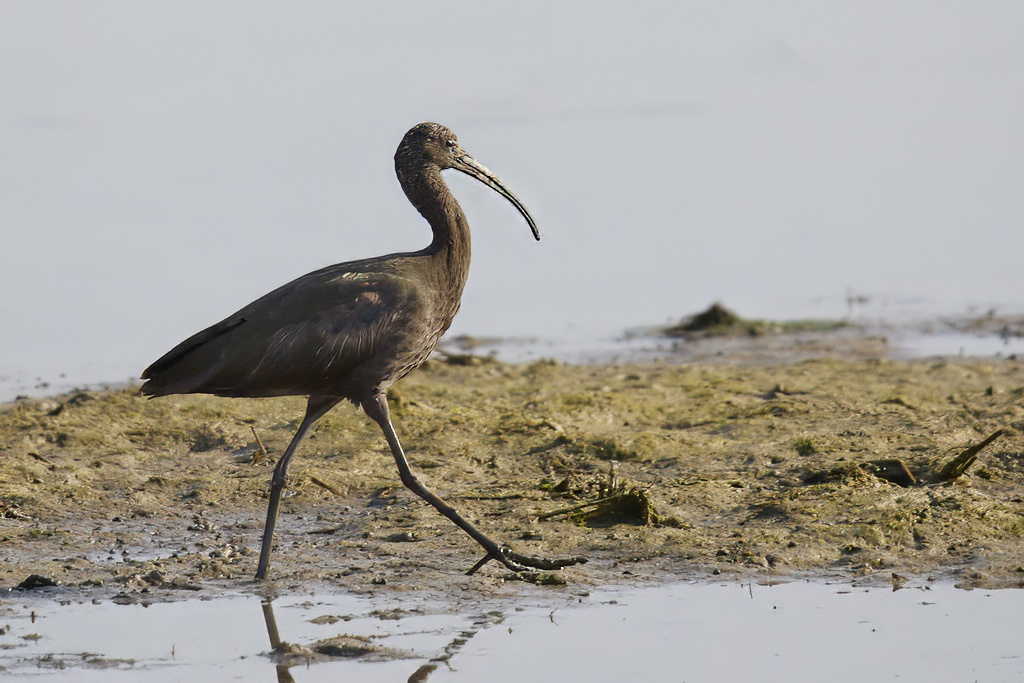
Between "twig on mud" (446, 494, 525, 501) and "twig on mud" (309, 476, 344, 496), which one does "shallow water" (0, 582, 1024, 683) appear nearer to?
"twig on mud" (446, 494, 525, 501)

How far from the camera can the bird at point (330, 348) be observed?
7.68 meters

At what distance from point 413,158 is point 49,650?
3.34m

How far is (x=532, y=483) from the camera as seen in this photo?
Result: 30.8 feet

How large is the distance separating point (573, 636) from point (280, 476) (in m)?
2.04

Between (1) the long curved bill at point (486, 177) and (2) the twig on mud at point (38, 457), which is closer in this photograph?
(1) the long curved bill at point (486, 177)

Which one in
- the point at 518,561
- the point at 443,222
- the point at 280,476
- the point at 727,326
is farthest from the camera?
the point at 727,326

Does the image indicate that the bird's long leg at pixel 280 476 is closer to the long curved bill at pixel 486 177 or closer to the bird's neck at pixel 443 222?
the bird's neck at pixel 443 222

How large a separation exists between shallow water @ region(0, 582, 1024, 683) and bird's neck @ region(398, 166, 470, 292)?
1.86 metres

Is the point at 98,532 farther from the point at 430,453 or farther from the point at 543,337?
the point at 543,337

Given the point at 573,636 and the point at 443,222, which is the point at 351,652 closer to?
the point at 573,636

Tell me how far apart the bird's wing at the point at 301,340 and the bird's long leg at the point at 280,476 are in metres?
0.20

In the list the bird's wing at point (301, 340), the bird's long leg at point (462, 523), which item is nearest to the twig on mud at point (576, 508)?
the bird's long leg at point (462, 523)

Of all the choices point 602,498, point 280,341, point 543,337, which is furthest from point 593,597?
point 543,337

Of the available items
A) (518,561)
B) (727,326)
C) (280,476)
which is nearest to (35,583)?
(280,476)
